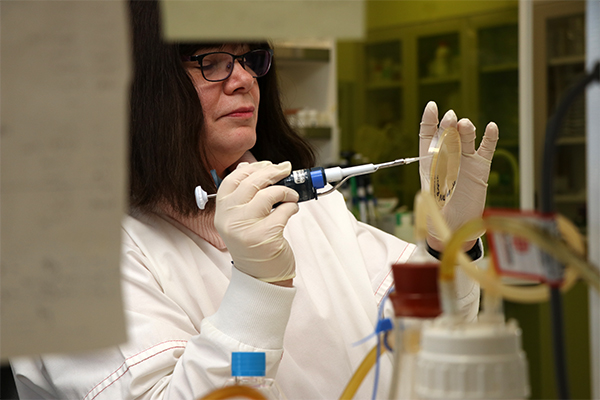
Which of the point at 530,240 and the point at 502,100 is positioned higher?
the point at 502,100

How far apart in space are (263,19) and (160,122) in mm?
762

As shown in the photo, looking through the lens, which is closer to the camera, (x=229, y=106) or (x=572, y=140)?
(x=229, y=106)

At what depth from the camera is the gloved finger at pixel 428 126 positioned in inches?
45.5

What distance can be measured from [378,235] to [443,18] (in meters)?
2.00

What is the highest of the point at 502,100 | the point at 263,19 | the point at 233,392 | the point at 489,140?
the point at 502,100

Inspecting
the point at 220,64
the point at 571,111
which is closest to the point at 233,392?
the point at 220,64

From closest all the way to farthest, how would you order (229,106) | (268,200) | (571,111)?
(268,200), (229,106), (571,111)

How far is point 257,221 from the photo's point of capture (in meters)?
0.97

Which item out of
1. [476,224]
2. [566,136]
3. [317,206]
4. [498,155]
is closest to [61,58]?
[476,224]

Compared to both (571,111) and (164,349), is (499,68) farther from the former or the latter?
(164,349)

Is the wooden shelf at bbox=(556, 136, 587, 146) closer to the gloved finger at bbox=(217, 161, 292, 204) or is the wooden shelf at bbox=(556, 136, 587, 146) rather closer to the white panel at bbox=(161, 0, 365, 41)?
the gloved finger at bbox=(217, 161, 292, 204)

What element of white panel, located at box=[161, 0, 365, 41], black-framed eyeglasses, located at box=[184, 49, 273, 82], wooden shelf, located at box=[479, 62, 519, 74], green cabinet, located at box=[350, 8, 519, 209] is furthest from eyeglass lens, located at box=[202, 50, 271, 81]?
wooden shelf, located at box=[479, 62, 519, 74]

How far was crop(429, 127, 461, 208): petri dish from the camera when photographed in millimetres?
1006

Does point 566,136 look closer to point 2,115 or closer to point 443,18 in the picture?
point 443,18
